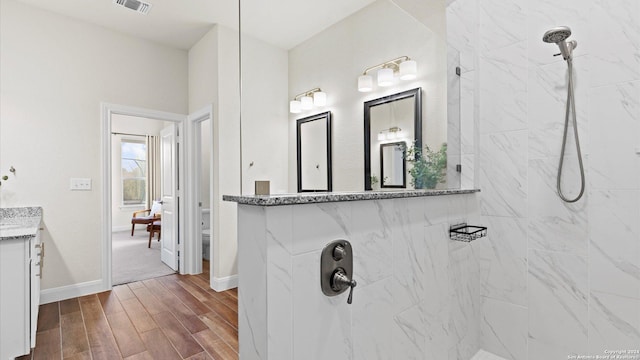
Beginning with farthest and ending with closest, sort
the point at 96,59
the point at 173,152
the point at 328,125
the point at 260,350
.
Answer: the point at 173,152, the point at 96,59, the point at 328,125, the point at 260,350

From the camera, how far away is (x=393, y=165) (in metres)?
1.46

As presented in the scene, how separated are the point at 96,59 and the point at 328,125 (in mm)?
3280

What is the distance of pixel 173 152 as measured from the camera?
3838mm

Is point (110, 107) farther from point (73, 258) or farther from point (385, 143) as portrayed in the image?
point (385, 143)

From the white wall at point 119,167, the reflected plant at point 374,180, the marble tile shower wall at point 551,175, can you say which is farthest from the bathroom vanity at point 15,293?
the white wall at point 119,167

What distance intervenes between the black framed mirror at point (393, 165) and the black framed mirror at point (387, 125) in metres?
0.01

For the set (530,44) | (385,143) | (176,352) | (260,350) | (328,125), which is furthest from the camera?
(176,352)

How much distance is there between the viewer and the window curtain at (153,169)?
715 cm

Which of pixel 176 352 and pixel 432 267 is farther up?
pixel 432 267

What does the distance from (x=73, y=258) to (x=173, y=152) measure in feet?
4.99

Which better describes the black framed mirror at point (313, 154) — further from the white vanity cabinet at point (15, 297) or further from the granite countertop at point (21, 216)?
the granite countertop at point (21, 216)

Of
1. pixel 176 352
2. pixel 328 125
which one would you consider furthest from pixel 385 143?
pixel 176 352

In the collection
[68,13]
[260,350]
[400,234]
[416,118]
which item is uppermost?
[68,13]

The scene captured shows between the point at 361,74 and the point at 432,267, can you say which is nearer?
the point at 361,74
